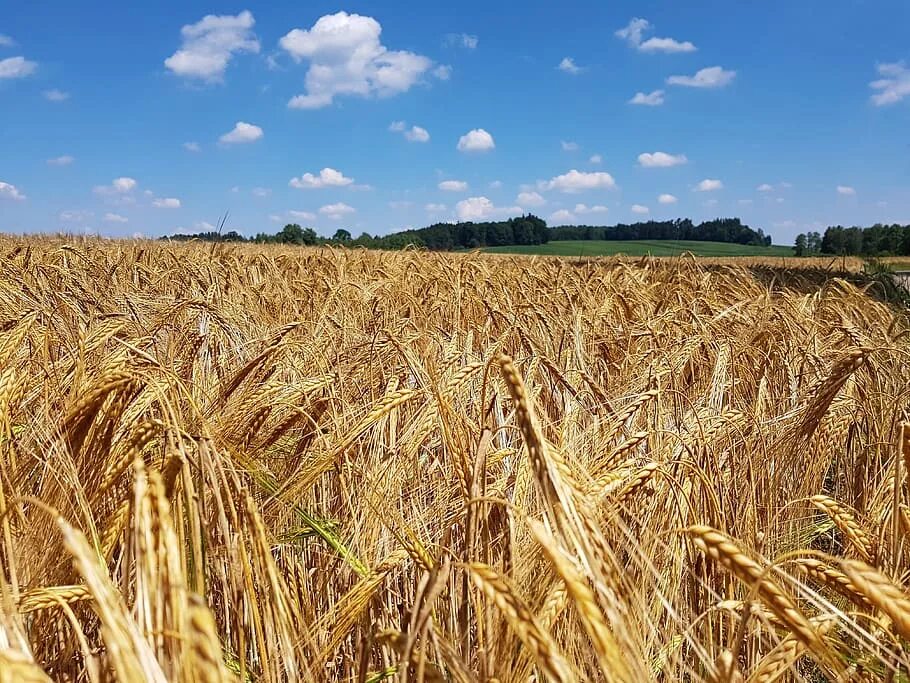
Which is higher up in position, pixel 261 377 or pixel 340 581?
pixel 261 377

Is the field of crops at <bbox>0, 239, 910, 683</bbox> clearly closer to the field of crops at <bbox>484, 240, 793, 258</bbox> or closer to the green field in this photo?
the green field

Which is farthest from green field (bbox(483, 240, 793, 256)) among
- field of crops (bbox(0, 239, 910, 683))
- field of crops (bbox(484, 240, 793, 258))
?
field of crops (bbox(0, 239, 910, 683))

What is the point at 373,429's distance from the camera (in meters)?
1.61

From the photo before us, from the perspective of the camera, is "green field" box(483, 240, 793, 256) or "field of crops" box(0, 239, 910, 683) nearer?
"field of crops" box(0, 239, 910, 683)

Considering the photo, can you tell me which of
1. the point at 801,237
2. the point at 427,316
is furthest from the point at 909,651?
the point at 801,237

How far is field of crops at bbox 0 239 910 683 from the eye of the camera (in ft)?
1.96

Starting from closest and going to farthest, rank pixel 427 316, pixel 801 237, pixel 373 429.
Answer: pixel 373 429, pixel 427 316, pixel 801 237

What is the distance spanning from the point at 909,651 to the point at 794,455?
0.72 m

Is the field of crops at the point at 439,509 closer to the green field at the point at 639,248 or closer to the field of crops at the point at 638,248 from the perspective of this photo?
the green field at the point at 639,248

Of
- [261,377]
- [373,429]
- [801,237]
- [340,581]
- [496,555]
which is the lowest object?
[340,581]

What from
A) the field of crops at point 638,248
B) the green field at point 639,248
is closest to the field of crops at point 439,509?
the green field at point 639,248

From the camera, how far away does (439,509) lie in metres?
1.39

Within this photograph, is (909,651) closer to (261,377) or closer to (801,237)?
(261,377)

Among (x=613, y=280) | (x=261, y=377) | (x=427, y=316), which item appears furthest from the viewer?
(x=613, y=280)
